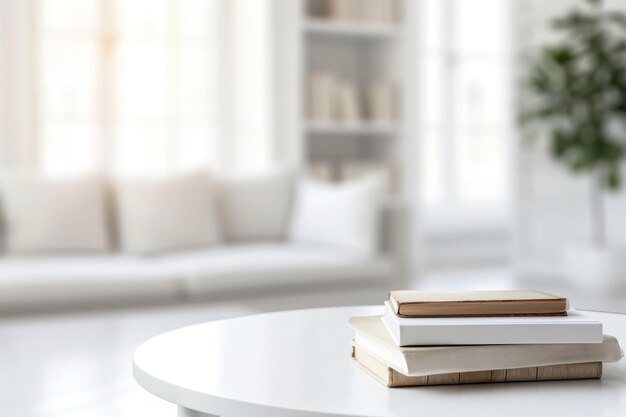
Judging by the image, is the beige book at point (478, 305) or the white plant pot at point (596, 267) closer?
the beige book at point (478, 305)

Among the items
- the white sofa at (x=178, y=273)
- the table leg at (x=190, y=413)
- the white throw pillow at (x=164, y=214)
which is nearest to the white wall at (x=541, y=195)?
the white sofa at (x=178, y=273)

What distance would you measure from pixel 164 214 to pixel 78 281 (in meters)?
0.66

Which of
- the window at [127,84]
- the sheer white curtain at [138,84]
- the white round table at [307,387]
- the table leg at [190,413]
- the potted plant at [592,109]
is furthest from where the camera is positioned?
the potted plant at [592,109]

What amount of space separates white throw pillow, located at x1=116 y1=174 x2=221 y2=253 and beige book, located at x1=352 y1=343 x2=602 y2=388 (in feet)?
8.54

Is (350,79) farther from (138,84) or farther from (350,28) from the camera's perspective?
(138,84)

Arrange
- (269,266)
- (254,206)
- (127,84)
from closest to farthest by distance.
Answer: (269,266), (254,206), (127,84)

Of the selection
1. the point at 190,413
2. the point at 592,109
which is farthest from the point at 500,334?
the point at 592,109

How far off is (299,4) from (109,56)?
1.09 meters

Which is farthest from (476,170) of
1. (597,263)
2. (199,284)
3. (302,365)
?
(302,365)

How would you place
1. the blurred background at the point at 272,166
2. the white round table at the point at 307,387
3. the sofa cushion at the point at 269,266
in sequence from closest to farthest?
the white round table at the point at 307,387
the blurred background at the point at 272,166
the sofa cushion at the point at 269,266

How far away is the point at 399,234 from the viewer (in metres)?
4.94

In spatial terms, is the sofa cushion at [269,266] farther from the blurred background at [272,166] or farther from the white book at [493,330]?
the white book at [493,330]

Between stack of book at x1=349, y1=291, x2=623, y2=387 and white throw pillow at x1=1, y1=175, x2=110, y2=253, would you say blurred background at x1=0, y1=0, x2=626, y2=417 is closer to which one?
white throw pillow at x1=1, y1=175, x2=110, y2=253

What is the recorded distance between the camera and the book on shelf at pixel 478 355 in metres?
1.16
